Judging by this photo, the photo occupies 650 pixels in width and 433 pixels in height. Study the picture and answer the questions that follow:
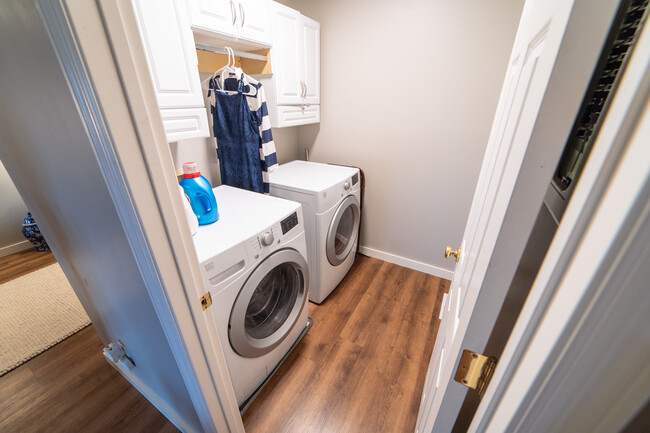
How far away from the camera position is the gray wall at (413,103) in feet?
4.92

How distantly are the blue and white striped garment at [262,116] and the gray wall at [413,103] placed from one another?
77cm

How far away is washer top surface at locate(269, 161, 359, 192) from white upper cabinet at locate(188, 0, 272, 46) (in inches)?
31.6

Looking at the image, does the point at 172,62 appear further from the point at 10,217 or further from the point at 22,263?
the point at 10,217

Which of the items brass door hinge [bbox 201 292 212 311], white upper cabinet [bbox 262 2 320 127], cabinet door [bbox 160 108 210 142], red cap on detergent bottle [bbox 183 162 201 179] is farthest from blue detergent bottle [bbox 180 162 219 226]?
white upper cabinet [bbox 262 2 320 127]

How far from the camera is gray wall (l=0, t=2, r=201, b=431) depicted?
0.51 meters

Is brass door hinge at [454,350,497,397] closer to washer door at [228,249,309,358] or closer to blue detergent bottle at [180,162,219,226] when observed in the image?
washer door at [228,249,309,358]

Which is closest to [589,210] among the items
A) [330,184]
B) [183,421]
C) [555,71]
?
[555,71]

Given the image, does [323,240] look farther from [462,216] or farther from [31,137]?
[31,137]

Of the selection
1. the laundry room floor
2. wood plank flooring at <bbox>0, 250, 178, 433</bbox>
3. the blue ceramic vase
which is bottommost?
wood plank flooring at <bbox>0, 250, 178, 433</bbox>

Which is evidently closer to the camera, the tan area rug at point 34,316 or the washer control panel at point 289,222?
the washer control panel at point 289,222

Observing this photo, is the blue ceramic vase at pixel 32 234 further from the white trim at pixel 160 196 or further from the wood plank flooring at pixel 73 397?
the white trim at pixel 160 196

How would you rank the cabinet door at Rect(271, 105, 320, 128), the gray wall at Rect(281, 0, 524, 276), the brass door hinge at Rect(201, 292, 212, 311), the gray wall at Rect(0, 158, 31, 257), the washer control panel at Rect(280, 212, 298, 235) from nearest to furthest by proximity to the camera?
1. the brass door hinge at Rect(201, 292, 212, 311)
2. the washer control panel at Rect(280, 212, 298, 235)
3. the gray wall at Rect(281, 0, 524, 276)
4. the cabinet door at Rect(271, 105, 320, 128)
5. the gray wall at Rect(0, 158, 31, 257)

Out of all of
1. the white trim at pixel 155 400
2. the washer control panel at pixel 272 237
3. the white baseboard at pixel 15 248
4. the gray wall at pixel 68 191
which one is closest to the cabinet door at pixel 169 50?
the gray wall at pixel 68 191

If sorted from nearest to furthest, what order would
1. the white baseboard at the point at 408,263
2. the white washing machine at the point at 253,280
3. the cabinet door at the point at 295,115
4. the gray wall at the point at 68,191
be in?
the gray wall at the point at 68,191 < the white washing machine at the point at 253,280 < the cabinet door at the point at 295,115 < the white baseboard at the point at 408,263
